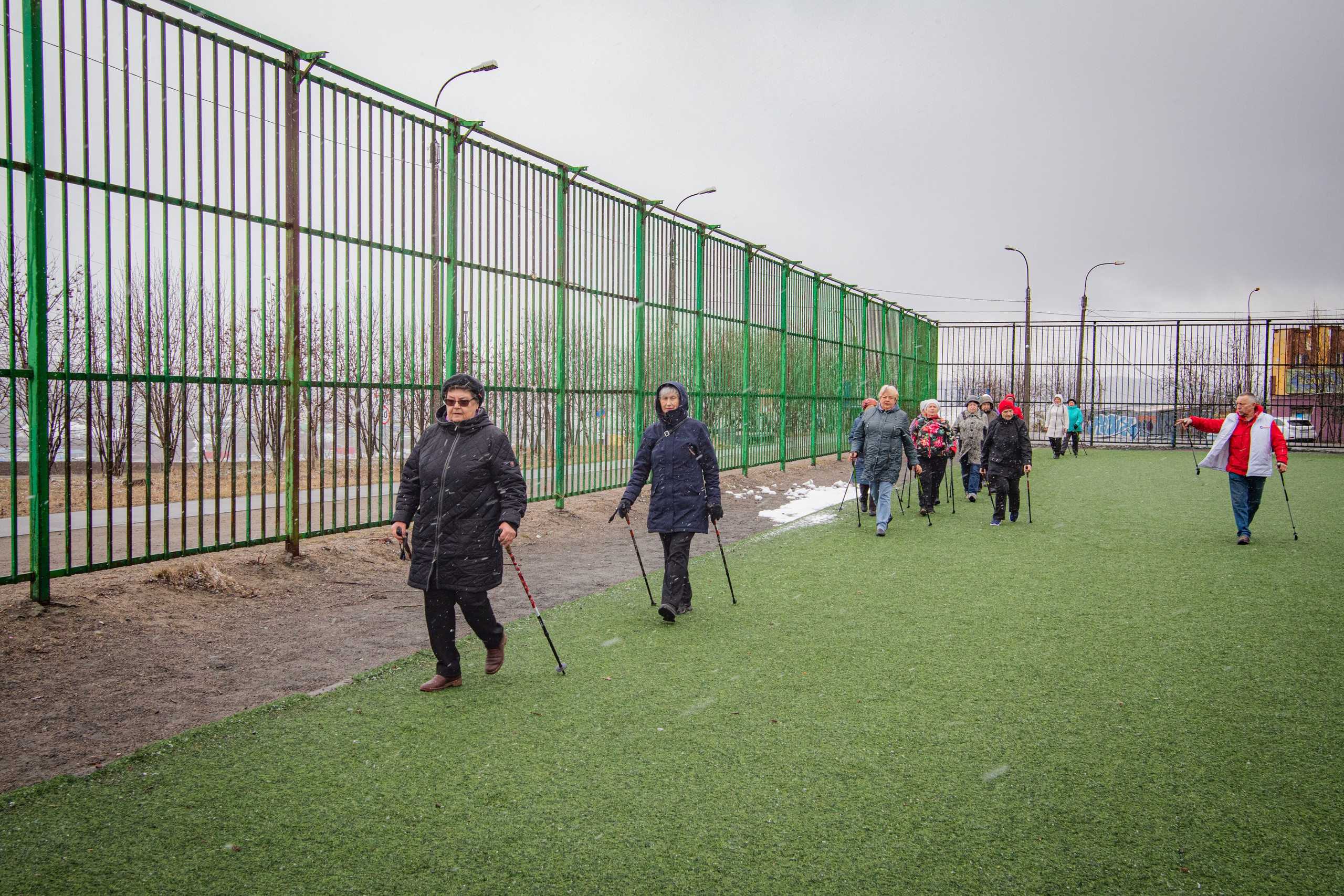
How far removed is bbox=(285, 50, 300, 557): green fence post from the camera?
7.76 meters

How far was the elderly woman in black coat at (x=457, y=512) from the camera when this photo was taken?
4980 millimetres

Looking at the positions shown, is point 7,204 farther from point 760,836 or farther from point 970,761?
point 970,761

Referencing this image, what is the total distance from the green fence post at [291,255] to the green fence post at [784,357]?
1369 cm

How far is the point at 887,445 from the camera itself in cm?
1148

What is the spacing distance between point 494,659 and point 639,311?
9.26 meters

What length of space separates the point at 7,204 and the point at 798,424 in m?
17.5

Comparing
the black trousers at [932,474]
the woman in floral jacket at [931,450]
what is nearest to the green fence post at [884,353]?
the woman in floral jacket at [931,450]

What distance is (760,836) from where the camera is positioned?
11.2 ft

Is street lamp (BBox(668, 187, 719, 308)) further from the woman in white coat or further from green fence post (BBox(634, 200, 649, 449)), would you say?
the woman in white coat

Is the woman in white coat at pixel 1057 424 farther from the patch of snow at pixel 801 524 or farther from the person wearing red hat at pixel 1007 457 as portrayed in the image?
the patch of snow at pixel 801 524

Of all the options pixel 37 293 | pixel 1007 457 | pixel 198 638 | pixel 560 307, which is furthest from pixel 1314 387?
pixel 37 293

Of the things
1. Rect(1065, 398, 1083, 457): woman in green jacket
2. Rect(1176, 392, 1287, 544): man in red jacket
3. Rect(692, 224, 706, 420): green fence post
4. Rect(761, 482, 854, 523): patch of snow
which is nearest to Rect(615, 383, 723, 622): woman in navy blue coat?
Rect(761, 482, 854, 523): patch of snow

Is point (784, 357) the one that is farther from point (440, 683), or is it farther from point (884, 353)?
point (440, 683)

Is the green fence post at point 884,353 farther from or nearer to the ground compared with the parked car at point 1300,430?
farther from the ground
